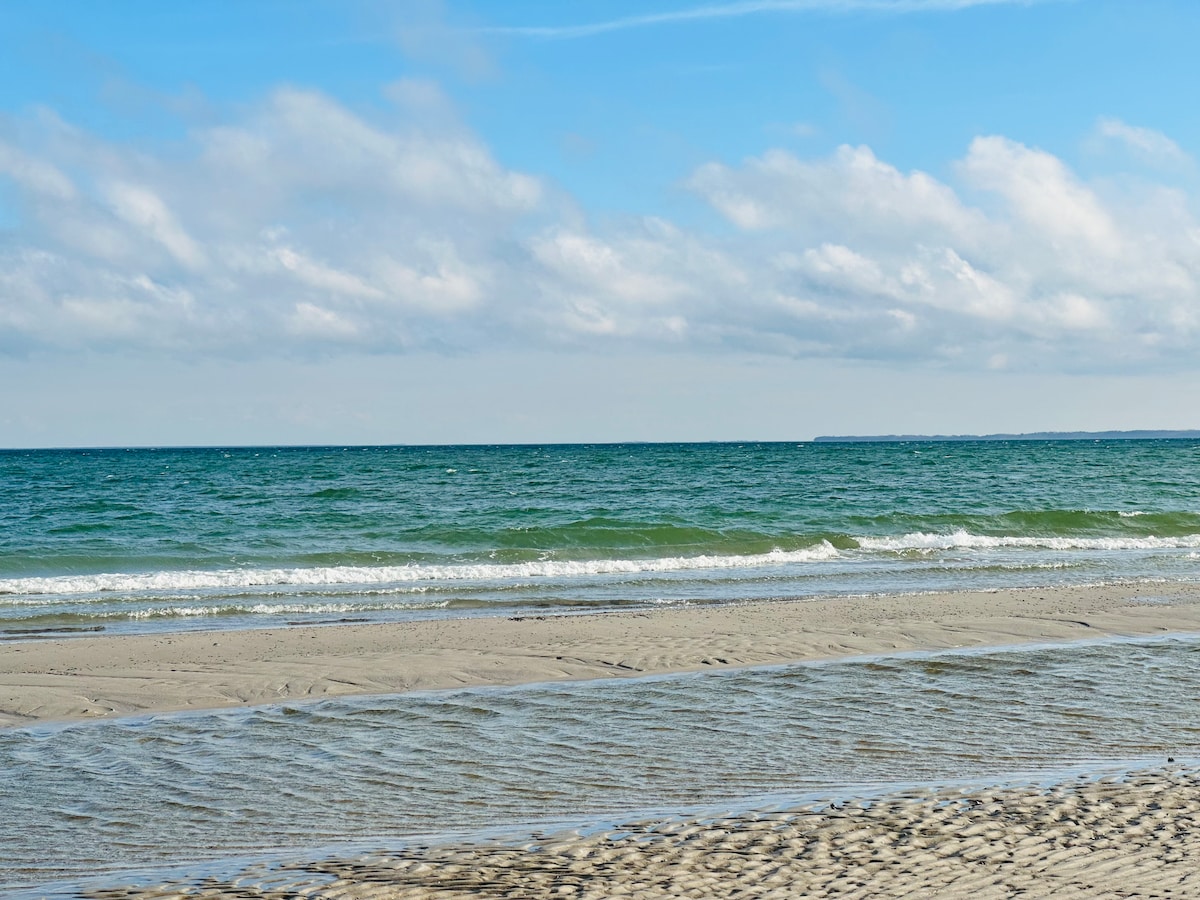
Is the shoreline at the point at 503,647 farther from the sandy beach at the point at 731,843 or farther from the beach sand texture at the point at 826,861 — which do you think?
the beach sand texture at the point at 826,861

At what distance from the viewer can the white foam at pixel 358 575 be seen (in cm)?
2089

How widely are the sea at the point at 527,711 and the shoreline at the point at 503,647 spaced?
68 cm

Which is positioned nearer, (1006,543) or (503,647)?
(503,647)

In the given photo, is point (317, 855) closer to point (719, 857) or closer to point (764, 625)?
point (719, 857)

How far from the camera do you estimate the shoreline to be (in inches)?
416

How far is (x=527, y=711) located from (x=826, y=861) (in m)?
4.37

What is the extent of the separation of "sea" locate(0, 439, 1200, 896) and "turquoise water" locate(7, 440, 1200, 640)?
167mm

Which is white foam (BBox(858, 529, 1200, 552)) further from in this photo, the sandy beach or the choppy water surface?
the sandy beach

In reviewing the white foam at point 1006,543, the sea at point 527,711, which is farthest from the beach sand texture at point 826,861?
the white foam at point 1006,543

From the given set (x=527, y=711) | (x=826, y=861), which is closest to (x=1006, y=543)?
(x=527, y=711)

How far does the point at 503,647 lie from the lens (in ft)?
42.7

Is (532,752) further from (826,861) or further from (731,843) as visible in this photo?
(826,861)

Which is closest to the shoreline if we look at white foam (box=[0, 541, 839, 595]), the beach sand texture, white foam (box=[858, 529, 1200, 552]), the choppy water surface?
the choppy water surface

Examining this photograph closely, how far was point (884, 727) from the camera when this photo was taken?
341 inches
